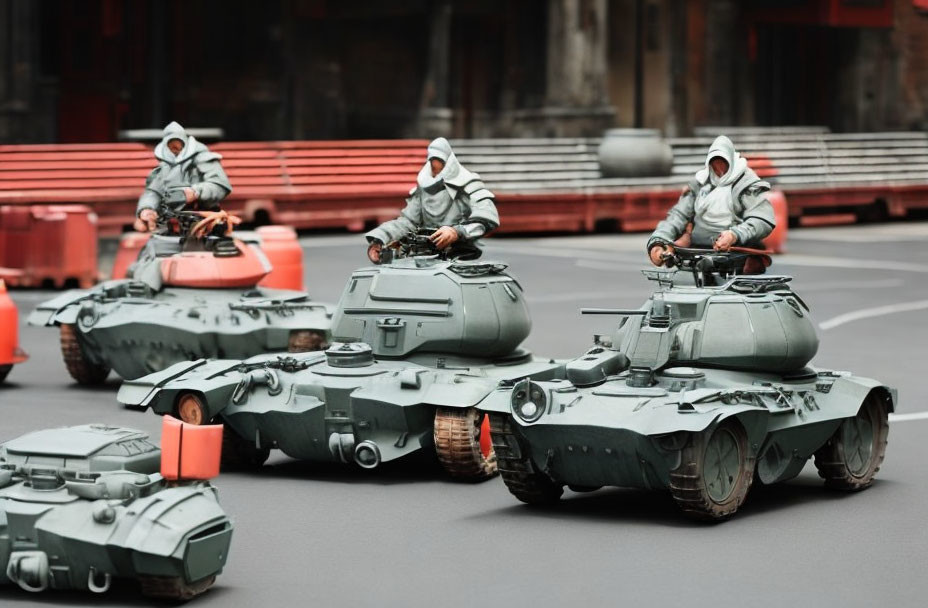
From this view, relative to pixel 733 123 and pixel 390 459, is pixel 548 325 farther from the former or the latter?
pixel 733 123

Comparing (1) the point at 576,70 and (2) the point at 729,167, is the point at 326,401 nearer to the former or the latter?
(2) the point at 729,167

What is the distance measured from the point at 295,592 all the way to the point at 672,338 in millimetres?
3421

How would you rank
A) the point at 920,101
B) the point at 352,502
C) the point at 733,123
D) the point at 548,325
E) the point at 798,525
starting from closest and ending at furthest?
1. the point at 798,525
2. the point at 352,502
3. the point at 548,325
4. the point at 733,123
5. the point at 920,101

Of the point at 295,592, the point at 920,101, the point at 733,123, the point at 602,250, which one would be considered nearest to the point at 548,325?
the point at 602,250

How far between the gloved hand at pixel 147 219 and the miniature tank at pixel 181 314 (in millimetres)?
139

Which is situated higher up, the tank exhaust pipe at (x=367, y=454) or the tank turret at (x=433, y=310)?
the tank turret at (x=433, y=310)

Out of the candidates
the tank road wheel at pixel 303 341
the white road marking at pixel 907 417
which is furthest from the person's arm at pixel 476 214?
the white road marking at pixel 907 417

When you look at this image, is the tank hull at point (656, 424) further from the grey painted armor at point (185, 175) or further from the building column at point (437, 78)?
the building column at point (437, 78)

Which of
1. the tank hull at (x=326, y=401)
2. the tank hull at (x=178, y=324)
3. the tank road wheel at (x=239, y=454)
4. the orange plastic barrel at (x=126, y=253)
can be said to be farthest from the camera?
the orange plastic barrel at (x=126, y=253)

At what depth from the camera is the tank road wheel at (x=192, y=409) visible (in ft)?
44.8

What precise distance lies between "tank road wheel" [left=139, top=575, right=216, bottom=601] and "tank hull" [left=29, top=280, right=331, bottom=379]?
7616mm

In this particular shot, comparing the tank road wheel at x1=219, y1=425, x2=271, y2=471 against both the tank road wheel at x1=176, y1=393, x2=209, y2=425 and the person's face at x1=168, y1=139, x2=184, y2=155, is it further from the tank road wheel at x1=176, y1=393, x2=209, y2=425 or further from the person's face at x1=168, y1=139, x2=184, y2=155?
the person's face at x1=168, y1=139, x2=184, y2=155

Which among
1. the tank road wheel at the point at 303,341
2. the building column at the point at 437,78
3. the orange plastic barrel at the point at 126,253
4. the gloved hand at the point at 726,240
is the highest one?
the building column at the point at 437,78

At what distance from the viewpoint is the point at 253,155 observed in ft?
107
